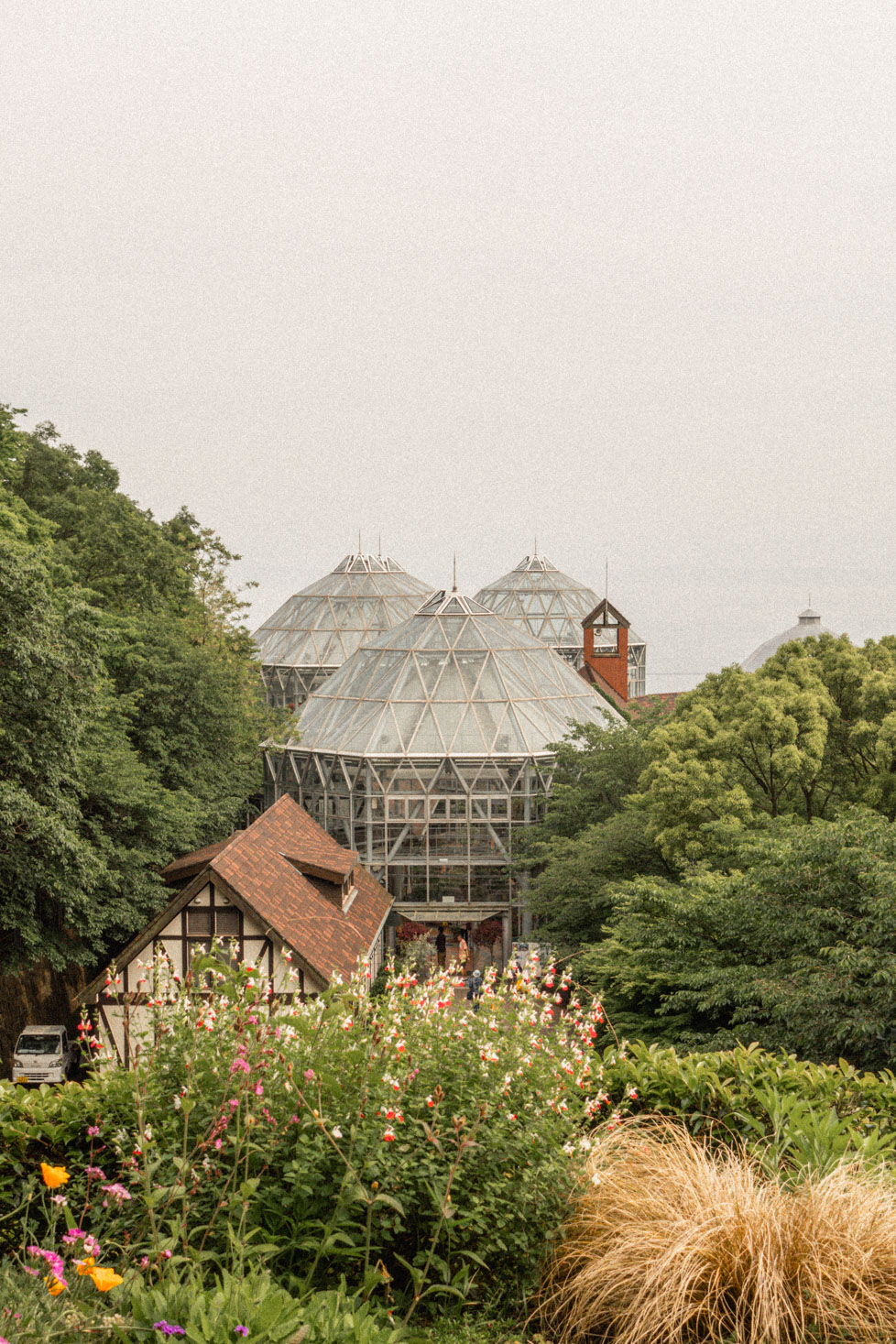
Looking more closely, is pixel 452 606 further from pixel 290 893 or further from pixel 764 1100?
pixel 764 1100

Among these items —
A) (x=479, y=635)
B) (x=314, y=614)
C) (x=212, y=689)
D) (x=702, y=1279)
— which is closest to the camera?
(x=702, y=1279)

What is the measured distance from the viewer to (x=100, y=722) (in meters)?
30.9

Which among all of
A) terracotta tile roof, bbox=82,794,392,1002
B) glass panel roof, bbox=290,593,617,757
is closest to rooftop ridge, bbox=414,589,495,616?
glass panel roof, bbox=290,593,617,757

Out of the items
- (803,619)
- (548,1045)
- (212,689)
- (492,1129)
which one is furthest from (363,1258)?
(803,619)

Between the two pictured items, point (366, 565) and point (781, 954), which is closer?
point (781, 954)

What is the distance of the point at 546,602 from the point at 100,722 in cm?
4863

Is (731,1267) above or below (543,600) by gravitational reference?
below

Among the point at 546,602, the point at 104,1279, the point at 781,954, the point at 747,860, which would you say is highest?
the point at 546,602

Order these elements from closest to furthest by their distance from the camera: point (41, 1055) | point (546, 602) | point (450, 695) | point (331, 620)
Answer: point (41, 1055) < point (450, 695) < point (331, 620) < point (546, 602)

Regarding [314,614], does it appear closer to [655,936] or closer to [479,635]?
[479,635]

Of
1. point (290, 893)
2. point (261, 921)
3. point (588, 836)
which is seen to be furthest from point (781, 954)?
point (588, 836)

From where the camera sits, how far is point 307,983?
22500 mm

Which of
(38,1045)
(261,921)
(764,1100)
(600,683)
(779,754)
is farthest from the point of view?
(600,683)

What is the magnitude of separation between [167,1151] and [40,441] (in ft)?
173
